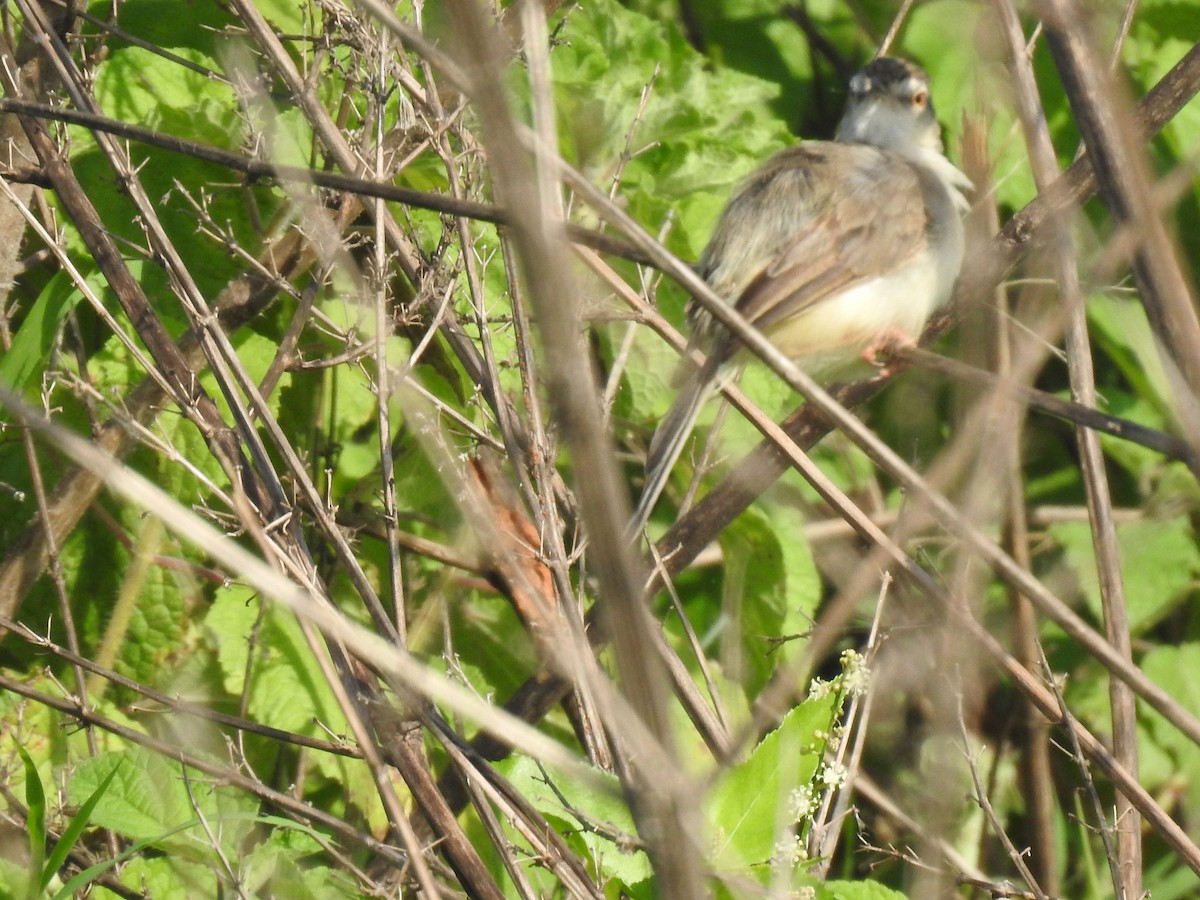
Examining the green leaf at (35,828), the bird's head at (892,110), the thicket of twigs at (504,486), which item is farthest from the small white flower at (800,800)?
the bird's head at (892,110)

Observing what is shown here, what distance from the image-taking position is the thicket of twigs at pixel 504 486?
2020 mm

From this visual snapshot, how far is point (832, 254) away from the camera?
3.90 meters

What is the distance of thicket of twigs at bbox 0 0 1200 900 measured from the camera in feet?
6.63

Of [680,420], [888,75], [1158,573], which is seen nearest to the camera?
[680,420]

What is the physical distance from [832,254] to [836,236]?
63 mm

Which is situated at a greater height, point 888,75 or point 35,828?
point 888,75

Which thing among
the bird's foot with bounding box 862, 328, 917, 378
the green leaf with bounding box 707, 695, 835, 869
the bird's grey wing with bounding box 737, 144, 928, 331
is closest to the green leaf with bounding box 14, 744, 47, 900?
the green leaf with bounding box 707, 695, 835, 869

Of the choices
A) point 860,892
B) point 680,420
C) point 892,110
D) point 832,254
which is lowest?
point 860,892

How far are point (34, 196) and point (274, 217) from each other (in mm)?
614

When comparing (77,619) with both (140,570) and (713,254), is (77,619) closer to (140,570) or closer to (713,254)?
(140,570)

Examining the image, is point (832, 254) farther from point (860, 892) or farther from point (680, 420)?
point (860, 892)

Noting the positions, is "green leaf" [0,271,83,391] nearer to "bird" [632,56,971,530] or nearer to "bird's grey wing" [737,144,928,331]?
"bird" [632,56,971,530]

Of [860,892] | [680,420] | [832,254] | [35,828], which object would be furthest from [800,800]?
[832,254]

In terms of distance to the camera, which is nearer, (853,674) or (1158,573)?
(853,674)
